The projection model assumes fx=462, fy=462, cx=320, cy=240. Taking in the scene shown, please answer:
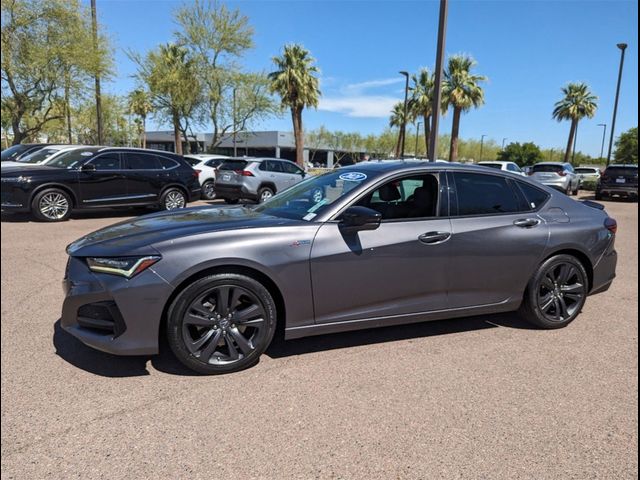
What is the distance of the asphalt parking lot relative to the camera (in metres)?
2.39

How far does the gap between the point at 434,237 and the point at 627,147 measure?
65.4 m

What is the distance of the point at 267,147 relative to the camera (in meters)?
67.7

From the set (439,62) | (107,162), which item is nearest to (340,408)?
(439,62)

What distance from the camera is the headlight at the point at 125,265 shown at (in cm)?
299

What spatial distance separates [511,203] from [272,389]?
2722 millimetres

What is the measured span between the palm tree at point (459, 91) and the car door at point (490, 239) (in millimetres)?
29871

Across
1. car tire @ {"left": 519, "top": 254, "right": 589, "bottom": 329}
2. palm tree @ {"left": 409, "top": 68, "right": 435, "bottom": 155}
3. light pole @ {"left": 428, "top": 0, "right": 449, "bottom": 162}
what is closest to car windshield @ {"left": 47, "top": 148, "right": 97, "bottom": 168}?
light pole @ {"left": 428, "top": 0, "right": 449, "bottom": 162}

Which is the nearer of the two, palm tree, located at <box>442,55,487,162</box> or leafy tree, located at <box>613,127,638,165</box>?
palm tree, located at <box>442,55,487,162</box>

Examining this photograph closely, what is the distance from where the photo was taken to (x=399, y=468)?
7.78ft

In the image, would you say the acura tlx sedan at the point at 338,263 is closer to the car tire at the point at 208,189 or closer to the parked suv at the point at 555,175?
the car tire at the point at 208,189

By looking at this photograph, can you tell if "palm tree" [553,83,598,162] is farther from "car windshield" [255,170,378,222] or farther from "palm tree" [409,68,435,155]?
"car windshield" [255,170,378,222]

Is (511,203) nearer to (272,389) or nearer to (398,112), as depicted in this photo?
(272,389)

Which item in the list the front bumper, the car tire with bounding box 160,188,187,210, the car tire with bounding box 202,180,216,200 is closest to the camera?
the front bumper

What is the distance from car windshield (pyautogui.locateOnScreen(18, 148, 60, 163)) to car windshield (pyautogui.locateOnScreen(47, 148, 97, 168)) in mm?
581
